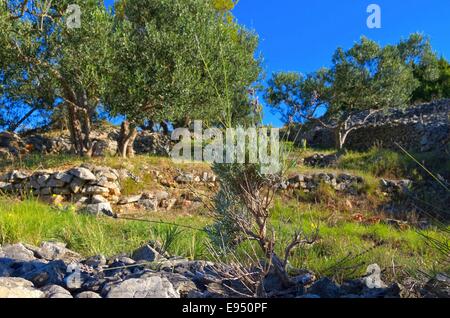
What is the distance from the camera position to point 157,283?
2158 mm

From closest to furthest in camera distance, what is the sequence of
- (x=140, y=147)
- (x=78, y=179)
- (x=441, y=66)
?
(x=78, y=179) < (x=140, y=147) < (x=441, y=66)

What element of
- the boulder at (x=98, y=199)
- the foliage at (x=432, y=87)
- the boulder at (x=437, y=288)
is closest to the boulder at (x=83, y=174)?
the boulder at (x=98, y=199)

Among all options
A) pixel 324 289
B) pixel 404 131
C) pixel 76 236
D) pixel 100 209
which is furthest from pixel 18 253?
pixel 404 131

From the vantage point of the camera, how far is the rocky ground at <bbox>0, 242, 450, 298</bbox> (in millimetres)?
2104

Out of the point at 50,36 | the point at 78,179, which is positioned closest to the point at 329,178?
the point at 78,179

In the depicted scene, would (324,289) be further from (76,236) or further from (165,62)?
(165,62)

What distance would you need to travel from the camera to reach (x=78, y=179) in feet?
36.4

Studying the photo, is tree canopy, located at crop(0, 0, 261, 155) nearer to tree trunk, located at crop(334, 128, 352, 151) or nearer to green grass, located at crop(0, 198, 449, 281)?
green grass, located at crop(0, 198, 449, 281)

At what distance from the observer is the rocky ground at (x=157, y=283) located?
2104 millimetres

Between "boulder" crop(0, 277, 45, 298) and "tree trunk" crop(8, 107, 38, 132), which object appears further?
"tree trunk" crop(8, 107, 38, 132)

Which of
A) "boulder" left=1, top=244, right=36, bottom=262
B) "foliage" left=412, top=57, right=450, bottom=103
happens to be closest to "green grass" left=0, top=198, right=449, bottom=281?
"boulder" left=1, top=244, right=36, bottom=262

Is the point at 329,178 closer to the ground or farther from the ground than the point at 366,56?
closer to the ground

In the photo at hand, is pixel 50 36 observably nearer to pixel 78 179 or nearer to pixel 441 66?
pixel 78 179
